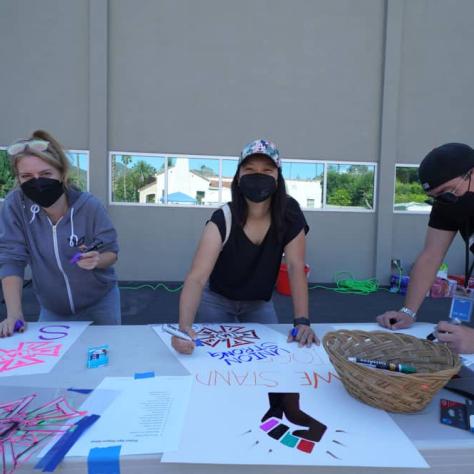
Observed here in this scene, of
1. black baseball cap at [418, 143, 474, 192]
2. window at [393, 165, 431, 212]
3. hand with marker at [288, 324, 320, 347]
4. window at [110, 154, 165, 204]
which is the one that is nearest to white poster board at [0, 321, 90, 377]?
hand with marker at [288, 324, 320, 347]

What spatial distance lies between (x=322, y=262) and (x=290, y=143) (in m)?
2.23

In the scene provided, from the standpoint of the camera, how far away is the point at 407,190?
6.68 m

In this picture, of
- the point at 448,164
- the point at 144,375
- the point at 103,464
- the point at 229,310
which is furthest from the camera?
the point at 229,310

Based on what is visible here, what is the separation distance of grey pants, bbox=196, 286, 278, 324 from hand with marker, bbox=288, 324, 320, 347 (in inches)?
15.4

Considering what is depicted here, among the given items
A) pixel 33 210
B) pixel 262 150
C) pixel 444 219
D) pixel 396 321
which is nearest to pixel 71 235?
pixel 33 210

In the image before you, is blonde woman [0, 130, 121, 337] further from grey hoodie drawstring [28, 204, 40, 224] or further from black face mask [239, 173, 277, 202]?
black face mask [239, 173, 277, 202]

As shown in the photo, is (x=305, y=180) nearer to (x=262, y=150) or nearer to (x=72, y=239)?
(x=262, y=150)

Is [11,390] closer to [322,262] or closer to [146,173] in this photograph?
[146,173]

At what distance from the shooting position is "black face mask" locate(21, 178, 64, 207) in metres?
1.68

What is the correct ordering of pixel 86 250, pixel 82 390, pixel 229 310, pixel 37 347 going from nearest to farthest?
pixel 82 390 < pixel 37 347 < pixel 86 250 < pixel 229 310

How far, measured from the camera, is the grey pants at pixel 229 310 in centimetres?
200

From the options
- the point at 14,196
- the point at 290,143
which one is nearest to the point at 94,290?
the point at 14,196

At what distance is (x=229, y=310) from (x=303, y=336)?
55 centimetres

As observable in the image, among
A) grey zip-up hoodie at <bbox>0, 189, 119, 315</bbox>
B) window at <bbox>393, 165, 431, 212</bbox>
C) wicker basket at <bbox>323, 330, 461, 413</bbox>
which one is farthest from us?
window at <bbox>393, 165, 431, 212</bbox>
